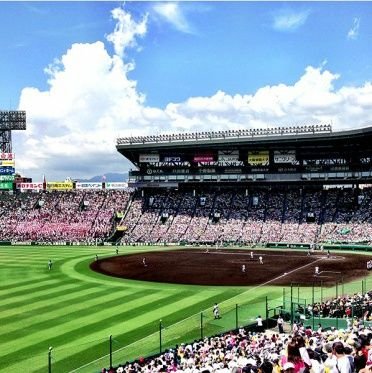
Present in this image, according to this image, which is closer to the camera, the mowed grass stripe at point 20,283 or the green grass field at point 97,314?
the green grass field at point 97,314

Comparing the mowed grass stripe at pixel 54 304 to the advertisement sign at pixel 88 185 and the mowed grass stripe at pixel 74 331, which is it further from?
the advertisement sign at pixel 88 185

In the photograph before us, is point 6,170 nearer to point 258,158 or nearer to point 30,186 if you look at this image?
point 30,186

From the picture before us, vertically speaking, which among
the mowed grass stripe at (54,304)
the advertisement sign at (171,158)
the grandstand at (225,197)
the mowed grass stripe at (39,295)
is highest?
the advertisement sign at (171,158)

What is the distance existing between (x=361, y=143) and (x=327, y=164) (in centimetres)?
681

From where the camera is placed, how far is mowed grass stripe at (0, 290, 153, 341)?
29484 millimetres

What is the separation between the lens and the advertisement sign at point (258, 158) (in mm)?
87000

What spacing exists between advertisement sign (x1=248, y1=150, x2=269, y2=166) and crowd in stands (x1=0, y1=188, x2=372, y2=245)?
6.17 m

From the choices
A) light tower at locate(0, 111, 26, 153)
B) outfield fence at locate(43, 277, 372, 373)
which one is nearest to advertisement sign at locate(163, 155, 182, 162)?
light tower at locate(0, 111, 26, 153)

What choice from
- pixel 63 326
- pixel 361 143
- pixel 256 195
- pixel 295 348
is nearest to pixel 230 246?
pixel 256 195

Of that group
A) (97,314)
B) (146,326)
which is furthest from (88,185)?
(146,326)

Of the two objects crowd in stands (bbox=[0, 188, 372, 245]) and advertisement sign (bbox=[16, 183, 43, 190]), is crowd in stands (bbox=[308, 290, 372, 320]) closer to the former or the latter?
crowd in stands (bbox=[0, 188, 372, 245])

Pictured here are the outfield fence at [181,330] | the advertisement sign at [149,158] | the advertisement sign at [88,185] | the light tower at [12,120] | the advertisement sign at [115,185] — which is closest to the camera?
the outfield fence at [181,330]

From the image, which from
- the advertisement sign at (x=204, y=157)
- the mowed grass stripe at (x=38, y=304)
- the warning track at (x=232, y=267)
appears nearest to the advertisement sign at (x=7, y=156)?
the advertisement sign at (x=204, y=157)

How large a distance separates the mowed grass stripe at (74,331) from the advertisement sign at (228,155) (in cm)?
5606
